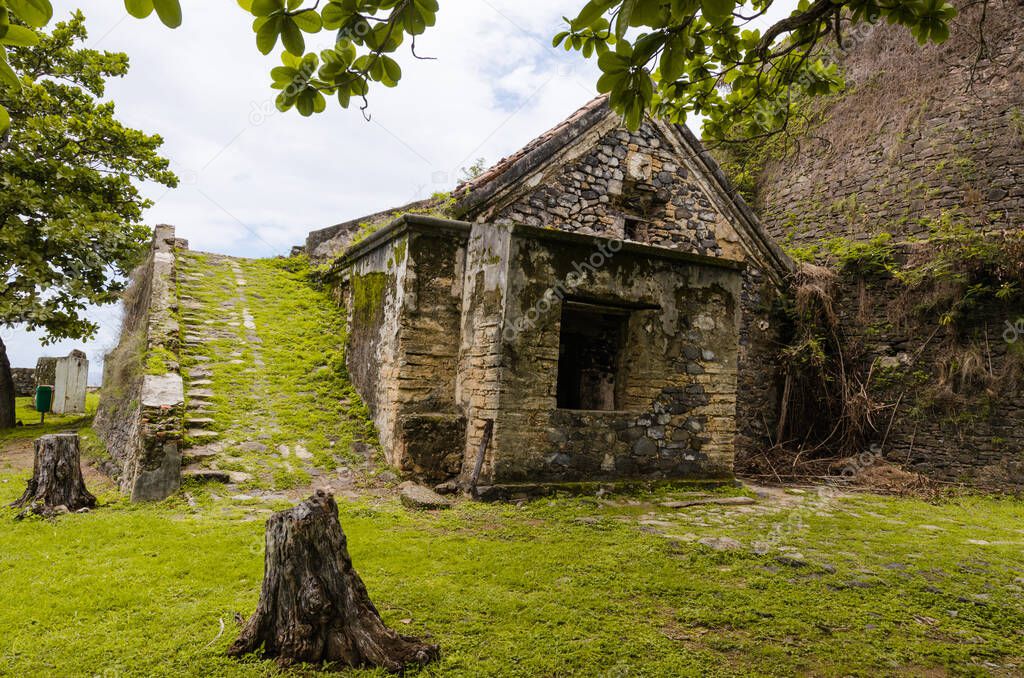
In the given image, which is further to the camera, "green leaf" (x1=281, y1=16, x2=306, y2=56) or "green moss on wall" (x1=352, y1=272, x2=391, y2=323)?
"green moss on wall" (x1=352, y1=272, x2=391, y2=323)

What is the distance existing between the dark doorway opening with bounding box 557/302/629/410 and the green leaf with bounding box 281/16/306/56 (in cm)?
680

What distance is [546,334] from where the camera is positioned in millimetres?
7082

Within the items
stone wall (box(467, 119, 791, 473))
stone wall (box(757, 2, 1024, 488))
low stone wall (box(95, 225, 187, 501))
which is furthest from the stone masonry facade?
stone wall (box(757, 2, 1024, 488))

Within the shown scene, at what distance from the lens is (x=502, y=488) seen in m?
6.62

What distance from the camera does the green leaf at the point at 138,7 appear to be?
1918 millimetres

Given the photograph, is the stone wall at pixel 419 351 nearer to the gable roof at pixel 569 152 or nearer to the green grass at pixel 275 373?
the green grass at pixel 275 373

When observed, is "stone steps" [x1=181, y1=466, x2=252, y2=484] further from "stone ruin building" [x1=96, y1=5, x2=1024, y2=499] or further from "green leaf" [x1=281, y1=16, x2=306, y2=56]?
"green leaf" [x1=281, y1=16, x2=306, y2=56]

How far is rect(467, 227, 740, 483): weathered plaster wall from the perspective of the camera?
271 inches

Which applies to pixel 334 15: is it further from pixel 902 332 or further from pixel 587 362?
pixel 902 332

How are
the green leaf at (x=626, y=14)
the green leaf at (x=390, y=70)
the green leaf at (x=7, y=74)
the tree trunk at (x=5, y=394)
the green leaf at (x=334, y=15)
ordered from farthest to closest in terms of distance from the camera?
the tree trunk at (x=5, y=394) → the green leaf at (x=390, y=70) → the green leaf at (x=334, y=15) → the green leaf at (x=626, y=14) → the green leaf at (x=7, y=74)

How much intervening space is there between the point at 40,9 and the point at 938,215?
1382cm

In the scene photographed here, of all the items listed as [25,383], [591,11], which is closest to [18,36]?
[591,11]

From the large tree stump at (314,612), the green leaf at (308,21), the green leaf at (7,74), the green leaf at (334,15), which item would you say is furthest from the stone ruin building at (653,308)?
the green leaf at (7,74)

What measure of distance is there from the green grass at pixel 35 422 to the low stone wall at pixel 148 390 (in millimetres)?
2325
